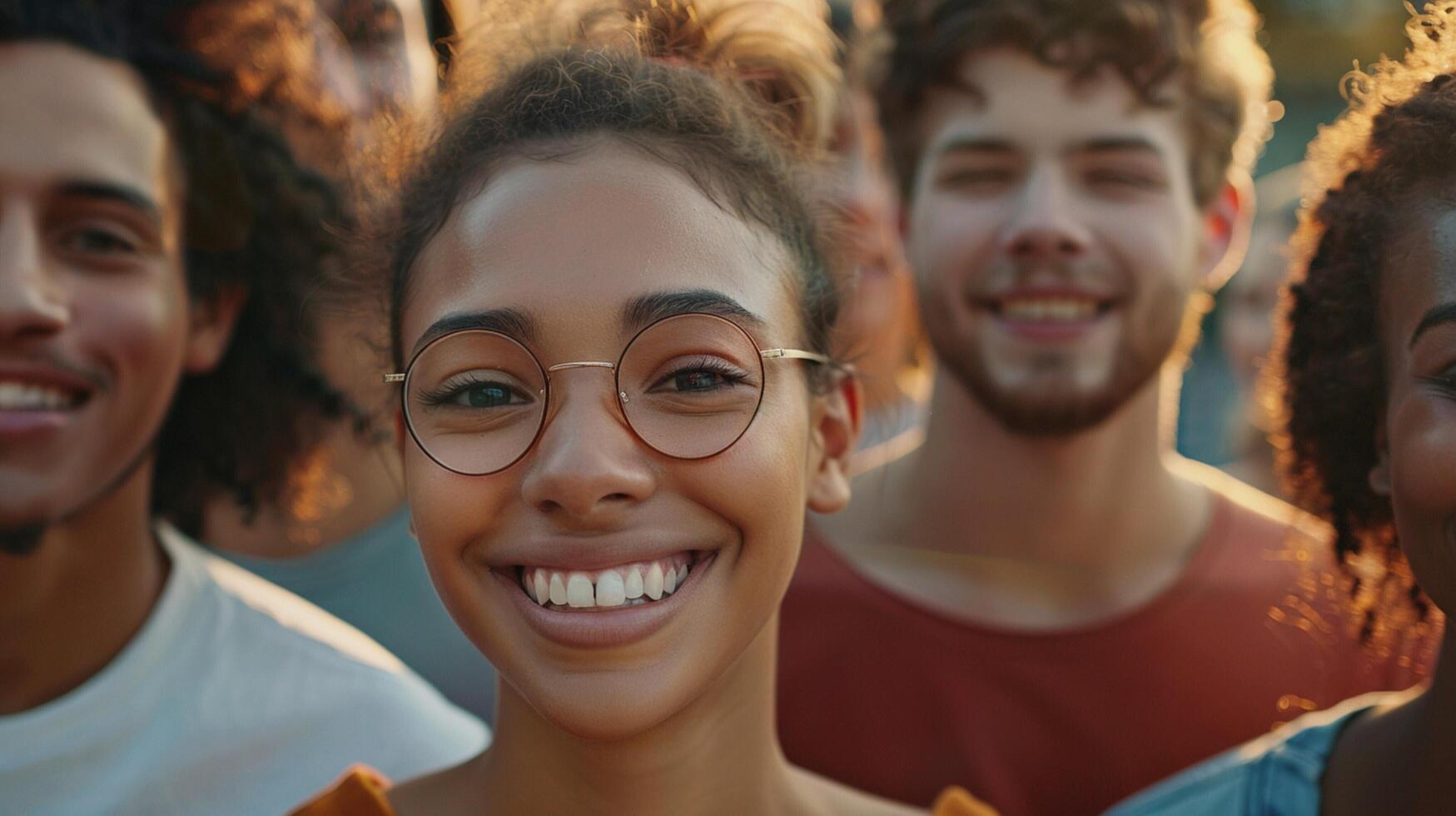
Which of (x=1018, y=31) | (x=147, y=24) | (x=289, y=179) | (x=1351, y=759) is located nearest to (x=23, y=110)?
(x=147, y=24)

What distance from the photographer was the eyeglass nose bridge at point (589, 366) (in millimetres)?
1929

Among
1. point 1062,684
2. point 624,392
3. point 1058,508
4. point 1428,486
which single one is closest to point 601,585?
point 624,392

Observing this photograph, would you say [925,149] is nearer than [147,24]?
No

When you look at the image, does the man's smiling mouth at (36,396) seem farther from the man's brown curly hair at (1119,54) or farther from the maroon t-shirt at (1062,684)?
the man's brown curly hair at (1119,54)

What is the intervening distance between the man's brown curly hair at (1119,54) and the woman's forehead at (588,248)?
4.20 ft

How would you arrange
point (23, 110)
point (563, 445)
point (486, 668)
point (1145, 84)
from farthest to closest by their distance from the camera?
point (486, 668) < point (1145, 84) < point (23, 110) < point (563, 445)

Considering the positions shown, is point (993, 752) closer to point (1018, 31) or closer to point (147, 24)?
point (1018, 31)

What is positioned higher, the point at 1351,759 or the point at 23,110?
the point at 23,110

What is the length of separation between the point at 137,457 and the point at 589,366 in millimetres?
1259

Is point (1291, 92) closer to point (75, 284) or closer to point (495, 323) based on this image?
point (75, 284)

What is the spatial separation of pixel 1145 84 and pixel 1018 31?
12.1 inches

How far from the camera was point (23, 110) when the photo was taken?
8.27 feet

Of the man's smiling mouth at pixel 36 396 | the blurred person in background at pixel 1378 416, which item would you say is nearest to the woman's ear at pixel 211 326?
the man's smiling mouth at pixel 36 396

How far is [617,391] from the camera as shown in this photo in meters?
1.94
